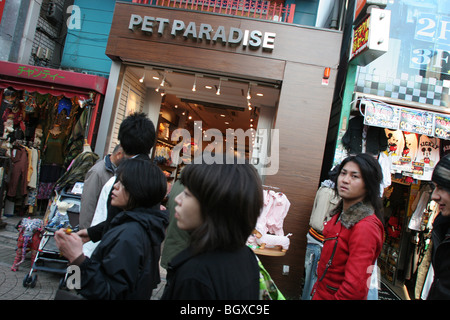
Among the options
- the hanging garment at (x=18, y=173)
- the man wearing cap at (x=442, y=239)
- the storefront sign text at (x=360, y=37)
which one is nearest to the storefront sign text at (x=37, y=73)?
the hanging garment at (x=18, y=173)

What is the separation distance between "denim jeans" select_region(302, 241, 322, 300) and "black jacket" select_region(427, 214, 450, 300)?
208 centimetres

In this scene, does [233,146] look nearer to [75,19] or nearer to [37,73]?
[75,19]

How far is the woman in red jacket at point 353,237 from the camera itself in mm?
1868

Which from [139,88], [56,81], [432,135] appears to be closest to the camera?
[432,135]

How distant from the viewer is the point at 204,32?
561cm

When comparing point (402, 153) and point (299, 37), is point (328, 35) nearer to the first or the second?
point (299, 37)

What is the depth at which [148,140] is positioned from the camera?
3.00 m

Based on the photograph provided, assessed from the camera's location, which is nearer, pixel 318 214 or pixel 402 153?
pixel 318 214

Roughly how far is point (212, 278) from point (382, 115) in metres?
4.97

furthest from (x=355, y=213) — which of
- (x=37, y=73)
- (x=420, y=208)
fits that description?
(x=37, y=73)

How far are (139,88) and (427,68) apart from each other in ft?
20.8

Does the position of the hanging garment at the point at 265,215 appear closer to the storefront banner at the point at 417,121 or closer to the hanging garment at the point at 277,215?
the hanging garment at the point at 277,215

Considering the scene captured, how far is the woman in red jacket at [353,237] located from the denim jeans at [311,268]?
1766 mm

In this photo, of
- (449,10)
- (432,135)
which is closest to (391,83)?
(432,135)
